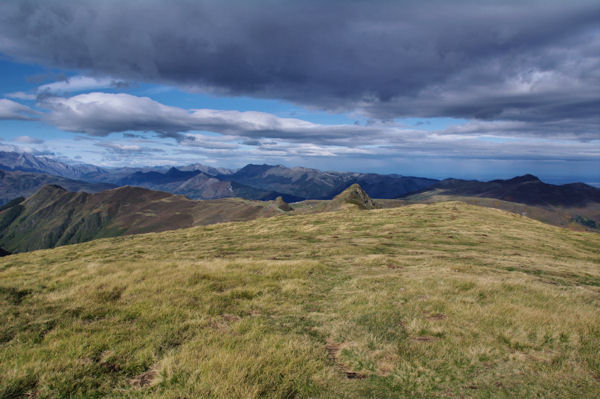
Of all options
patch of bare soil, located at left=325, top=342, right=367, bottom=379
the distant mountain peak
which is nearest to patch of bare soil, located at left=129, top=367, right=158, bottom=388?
patch of bare soil, located at left=325, top=342, right=367, bottom=379

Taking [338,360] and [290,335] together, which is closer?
[338,360]

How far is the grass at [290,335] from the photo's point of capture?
23.2 ft

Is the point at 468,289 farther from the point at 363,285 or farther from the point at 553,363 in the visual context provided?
the point at 553,363

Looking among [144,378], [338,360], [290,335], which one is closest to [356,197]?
[290,335]

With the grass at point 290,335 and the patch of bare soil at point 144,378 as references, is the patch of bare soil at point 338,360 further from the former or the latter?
the patch of bare soil at point 144,378

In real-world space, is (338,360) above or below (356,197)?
above

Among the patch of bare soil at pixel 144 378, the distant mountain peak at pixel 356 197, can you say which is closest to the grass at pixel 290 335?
the patch of bare soil at pixel 144 378

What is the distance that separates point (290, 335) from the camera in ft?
30.8

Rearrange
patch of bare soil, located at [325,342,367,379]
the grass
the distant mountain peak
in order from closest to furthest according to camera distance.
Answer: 1. the grass
2. patch of bare soil, located at [325,342,367,379]
3. the distant mountain peak

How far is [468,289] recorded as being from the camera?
14352 mm

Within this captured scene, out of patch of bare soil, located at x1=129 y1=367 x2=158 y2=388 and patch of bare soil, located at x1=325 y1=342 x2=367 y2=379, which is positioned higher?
patch of bare soil, located at x1=325 y1=342 x2=367 y2=379

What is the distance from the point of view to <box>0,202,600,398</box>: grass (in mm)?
7062

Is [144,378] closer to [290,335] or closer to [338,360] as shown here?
[290,335]

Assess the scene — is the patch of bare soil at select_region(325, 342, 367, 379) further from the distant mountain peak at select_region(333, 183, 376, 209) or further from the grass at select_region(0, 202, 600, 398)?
the distant mountain peak at select_region(333, 183, 376, 209)
